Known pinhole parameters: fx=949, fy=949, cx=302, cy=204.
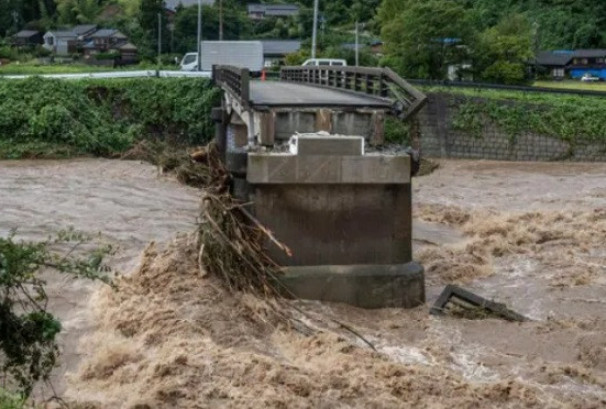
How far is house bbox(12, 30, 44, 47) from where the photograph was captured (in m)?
96.3

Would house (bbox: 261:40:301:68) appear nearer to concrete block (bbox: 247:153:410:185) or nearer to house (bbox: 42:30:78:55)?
house (bbox: 42:30:78:55)

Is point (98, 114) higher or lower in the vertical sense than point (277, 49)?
lower

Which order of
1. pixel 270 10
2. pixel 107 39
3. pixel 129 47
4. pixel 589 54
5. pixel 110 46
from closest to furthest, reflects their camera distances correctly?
pixel 589 54 → pixel 129 47 → pixel 110 46 → pixel 107 39 → pixel 270 10

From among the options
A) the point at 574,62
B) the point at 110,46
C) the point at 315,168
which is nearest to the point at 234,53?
the point at 574,62

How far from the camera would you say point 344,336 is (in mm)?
14852

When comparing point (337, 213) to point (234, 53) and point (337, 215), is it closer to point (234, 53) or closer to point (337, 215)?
point (337, 215)

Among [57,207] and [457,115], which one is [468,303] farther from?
[457,115]

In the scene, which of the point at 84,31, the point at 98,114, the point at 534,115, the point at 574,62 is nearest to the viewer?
the point at 534,115

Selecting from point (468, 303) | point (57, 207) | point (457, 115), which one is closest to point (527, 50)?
point (457, 115)

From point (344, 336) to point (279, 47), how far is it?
6754 cm

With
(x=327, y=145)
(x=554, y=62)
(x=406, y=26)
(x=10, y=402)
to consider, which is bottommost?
(x=10, y=402)

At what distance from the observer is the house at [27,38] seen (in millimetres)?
96319

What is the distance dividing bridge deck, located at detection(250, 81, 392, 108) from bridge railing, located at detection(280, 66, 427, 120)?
12.1 inches

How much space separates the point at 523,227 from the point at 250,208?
35.9 ft
